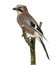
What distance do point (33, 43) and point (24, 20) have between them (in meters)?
0.17

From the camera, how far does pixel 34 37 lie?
2055mm

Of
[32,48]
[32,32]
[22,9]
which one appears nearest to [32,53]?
[32,48]

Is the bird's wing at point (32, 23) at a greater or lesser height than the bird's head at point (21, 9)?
lesser

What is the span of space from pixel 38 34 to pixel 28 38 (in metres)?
0.13

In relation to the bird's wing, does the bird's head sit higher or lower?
higher

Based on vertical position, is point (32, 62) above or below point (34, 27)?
below

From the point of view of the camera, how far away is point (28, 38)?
6.37 ft

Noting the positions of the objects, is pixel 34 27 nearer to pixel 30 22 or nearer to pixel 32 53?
pixel 30 22

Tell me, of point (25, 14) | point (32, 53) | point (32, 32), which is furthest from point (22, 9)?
point (32, 53)

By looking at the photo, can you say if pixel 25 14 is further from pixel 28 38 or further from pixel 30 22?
pixel 28 38

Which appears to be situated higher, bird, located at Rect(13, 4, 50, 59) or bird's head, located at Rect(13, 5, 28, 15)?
bird's head, located at Rect(13, 5, 28, 15)

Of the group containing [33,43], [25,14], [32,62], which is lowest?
[32,62]

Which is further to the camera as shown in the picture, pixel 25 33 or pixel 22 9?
pixel 22 9

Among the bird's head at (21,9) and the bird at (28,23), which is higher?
the bird's head at (21,9)
